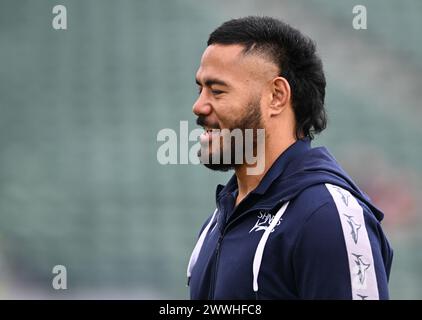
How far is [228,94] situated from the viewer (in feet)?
5.37

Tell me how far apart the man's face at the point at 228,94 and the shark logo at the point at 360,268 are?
411mm

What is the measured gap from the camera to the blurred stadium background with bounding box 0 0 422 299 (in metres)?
4.75

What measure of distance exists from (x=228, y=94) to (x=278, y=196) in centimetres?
27

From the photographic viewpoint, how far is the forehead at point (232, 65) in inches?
64.8

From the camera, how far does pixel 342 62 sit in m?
5.26

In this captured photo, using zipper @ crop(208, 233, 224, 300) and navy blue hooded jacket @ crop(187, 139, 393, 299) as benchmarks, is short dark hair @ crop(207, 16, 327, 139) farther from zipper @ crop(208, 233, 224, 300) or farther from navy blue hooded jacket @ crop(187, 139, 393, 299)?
zipper @ crop(208, 233, 224, 300)

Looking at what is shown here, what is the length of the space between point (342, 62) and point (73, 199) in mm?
2120

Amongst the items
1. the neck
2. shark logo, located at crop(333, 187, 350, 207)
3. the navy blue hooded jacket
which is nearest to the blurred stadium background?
the neck

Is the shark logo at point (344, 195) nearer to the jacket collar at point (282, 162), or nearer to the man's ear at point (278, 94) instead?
the jacket collar at point (282, 162)

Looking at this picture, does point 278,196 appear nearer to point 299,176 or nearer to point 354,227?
point 299,176

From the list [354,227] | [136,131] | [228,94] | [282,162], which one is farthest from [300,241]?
[136,131]
